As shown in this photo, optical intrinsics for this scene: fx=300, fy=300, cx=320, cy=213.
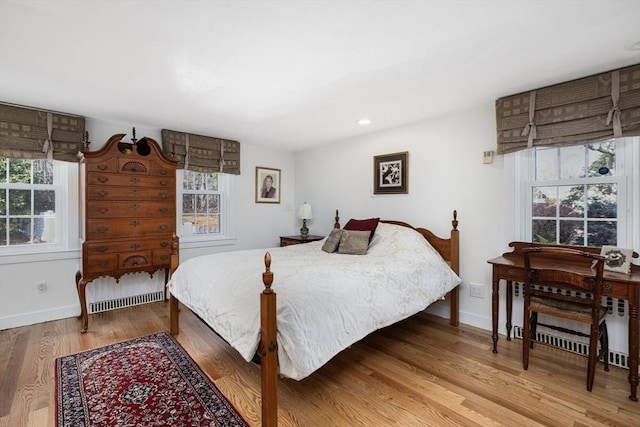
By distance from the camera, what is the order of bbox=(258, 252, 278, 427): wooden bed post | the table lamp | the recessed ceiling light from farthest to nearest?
the table lamp < the recessed ceiling light < bbox=(258, 252, 278, 427): wooden bed post

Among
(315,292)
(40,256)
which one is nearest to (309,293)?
(315,292)

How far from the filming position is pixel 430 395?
190 cm

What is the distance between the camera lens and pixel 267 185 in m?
4.77

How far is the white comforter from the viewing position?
1.61 meters

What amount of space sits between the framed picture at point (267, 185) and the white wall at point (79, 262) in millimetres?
80

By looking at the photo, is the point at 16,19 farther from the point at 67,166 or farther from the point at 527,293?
the point at 527,293

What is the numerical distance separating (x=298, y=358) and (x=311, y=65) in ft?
6.11

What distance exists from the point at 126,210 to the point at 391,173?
9.75ft

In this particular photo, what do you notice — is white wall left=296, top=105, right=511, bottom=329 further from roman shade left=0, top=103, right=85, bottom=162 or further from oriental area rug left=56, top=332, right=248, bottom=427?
roman shade left=0, top=103, right=85, bottom=162

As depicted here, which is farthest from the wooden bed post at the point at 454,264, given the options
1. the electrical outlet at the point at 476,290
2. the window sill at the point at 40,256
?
the window sill at the point at 40,256

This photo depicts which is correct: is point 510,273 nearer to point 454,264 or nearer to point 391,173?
point 454,264

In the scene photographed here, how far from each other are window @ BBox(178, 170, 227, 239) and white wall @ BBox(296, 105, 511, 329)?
184cm

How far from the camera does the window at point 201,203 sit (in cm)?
399

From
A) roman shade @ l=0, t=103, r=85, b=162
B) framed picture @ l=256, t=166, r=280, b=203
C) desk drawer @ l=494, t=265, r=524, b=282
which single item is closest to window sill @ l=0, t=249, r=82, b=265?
roman shade @ l=0, t=103, r=85, b=162
